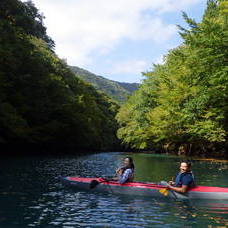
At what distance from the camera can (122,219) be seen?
425 inches

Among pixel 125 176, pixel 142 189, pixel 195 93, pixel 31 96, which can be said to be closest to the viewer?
pixel 142 189

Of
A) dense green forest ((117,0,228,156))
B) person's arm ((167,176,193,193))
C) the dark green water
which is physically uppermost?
dense green forest ((117,0,228,156))

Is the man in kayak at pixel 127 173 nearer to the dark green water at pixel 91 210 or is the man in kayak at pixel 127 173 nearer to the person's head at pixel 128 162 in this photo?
the person's head at pixel 128 162

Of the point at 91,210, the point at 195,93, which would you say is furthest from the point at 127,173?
the point at 195,93

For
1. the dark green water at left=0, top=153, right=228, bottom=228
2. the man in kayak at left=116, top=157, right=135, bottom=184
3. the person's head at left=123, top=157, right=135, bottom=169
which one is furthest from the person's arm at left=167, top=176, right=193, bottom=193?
the person's head at left=123, top=157, right=135, bottom=169

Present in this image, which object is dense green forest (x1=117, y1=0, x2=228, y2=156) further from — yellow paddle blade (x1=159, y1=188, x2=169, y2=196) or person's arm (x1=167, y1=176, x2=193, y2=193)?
yellow paddle blade (x1=159, y1=188, x2=169, y2=196)

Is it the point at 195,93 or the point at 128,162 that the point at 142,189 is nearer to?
the point at 128,162

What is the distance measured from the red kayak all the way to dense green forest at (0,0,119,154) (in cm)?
2152

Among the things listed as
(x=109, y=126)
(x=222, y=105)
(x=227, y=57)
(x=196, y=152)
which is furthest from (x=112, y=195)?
(x=109, y=126)

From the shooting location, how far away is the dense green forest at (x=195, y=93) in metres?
25.5

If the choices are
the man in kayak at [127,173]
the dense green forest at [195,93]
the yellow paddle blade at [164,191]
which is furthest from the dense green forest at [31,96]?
the yellow paddle blade at [164,191]

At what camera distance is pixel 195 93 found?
31.8 m

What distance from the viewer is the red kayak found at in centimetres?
1462

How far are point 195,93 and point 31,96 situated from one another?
2115 cm
